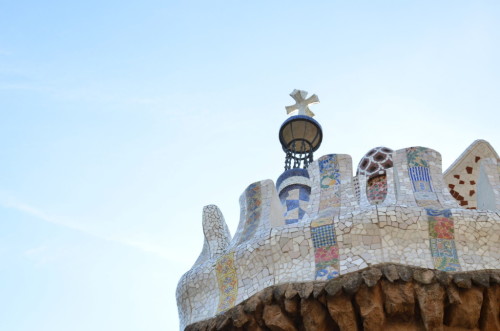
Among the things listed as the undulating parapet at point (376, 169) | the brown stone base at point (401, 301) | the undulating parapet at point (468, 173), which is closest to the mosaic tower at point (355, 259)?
the brown stone base at point (401, 301)

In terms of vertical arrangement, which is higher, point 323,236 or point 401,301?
point 323,236

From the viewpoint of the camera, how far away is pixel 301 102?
1141cm

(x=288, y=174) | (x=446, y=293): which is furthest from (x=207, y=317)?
(x=288, y=174)

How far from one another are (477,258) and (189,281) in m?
2.49

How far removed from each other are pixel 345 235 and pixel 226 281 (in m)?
1.13

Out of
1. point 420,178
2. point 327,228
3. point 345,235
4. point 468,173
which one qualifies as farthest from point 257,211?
point 468,173

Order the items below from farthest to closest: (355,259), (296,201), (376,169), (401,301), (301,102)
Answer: (301,102) → (296,201) → (376,169) → (355,259) → (401,301)

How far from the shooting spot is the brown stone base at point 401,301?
5.56 m

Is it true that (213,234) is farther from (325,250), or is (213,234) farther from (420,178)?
(420,178)

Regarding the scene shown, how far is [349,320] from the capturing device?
5605 millimetres

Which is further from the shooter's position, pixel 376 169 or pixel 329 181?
pixel 376 169

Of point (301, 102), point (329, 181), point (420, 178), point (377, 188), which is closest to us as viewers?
point (420, 178)

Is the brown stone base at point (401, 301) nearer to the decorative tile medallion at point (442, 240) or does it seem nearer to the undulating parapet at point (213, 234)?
the decorative tile medallion at point (442, 240)

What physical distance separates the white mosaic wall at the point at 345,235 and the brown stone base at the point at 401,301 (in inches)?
8.0
